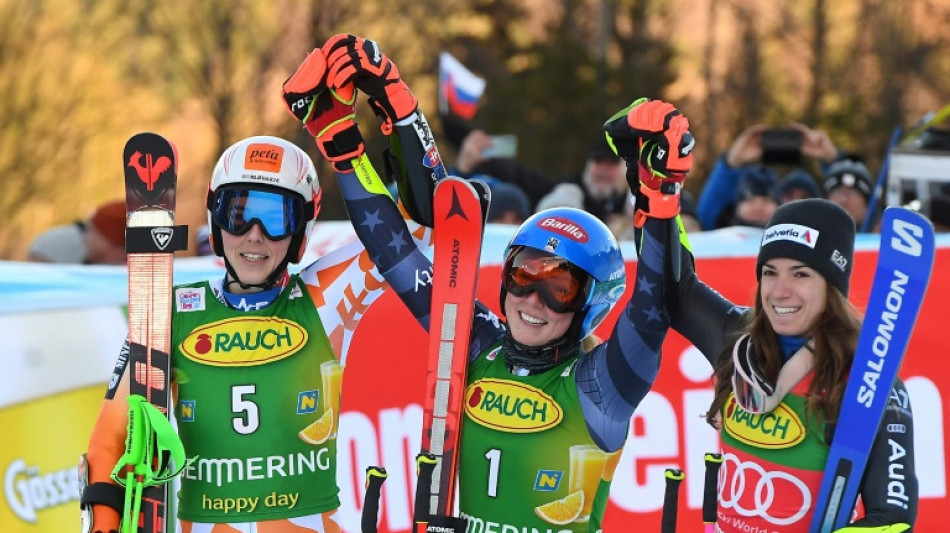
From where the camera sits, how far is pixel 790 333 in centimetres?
429

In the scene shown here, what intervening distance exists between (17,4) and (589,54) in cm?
921

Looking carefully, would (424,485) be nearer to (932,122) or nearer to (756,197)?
(756,197)

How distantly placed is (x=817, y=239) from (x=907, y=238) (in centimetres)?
25

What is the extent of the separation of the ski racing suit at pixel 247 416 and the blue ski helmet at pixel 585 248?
26.9 inches

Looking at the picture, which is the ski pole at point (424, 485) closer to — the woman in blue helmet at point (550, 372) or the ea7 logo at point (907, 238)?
the woman in blue helmet at point (550, 372)

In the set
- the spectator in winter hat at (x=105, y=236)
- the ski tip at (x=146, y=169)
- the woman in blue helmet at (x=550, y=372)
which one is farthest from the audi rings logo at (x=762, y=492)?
the spectator in winter hat at (x=105, y=236)

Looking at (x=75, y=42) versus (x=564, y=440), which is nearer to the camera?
(x=564, y=440)

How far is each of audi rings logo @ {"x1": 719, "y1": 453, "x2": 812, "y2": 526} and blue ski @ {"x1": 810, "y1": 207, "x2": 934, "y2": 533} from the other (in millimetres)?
82

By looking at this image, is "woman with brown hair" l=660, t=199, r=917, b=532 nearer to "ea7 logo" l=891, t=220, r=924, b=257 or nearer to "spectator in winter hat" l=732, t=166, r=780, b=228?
"ea7 logo" l=891, t=220, r=924, b=257

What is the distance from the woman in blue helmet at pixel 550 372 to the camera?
4.29 m

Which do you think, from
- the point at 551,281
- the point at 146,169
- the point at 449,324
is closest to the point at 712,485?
the point at 551,281

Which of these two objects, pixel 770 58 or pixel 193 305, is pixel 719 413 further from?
pixel 770 58

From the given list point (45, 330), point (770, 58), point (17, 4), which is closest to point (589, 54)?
point (770, 58)

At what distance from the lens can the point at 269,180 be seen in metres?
4.65
